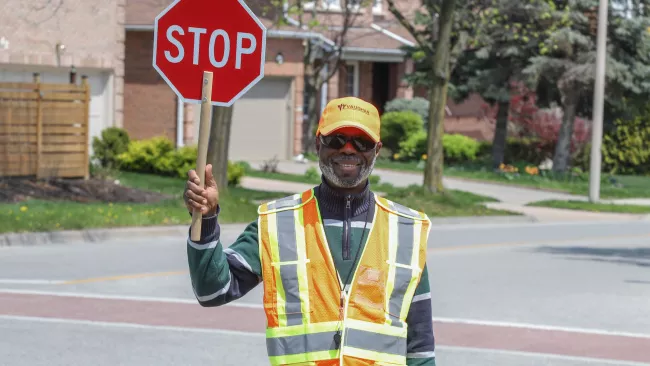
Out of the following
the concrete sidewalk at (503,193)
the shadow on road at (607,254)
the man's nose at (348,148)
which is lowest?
the concrete sidewalk at (503,193)

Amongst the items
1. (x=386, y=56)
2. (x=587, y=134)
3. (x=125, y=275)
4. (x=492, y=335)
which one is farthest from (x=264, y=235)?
(x=386, y=56)

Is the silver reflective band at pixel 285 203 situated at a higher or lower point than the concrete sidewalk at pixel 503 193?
higher

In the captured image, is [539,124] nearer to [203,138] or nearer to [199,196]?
[203,138]

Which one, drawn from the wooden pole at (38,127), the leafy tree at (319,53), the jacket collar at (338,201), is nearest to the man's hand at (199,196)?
the jacket collar at (338,201)

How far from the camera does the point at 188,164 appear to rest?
30547 millimetres

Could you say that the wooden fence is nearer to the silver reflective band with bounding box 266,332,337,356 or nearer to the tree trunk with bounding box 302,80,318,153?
the tree trunk with bounding box 302,80,318,153

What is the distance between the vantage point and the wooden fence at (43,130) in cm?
2478

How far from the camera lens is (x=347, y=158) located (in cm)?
455

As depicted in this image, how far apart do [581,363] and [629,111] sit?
27337mm

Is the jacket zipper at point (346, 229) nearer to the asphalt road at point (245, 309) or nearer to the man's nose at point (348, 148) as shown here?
the man's nose at point (348, 148)

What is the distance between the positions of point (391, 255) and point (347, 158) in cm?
35

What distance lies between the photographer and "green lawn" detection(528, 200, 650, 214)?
28.2 meters

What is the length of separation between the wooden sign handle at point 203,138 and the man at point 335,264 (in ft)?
0.09

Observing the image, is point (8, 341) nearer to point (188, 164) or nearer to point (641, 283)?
point (641, 283)
